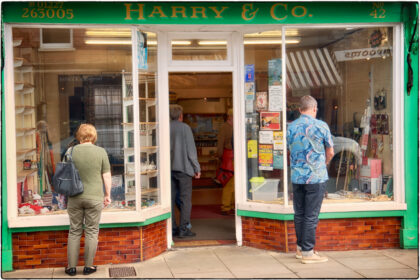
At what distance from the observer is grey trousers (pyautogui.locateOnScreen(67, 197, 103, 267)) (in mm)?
6305

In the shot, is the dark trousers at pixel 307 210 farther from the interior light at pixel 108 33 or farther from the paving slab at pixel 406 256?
the interior light at pixel 108 33

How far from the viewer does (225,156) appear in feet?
31.5

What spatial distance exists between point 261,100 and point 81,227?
287cm

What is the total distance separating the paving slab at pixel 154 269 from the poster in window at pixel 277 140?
2049 millimetres

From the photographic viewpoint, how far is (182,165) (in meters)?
8.07

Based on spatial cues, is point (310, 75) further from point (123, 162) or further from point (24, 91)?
point (24, 91)

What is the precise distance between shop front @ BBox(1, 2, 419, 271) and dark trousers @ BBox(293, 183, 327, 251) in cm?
49

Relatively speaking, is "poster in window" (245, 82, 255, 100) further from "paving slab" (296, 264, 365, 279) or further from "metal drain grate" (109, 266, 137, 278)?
"metal drain grate" (109, 266, 137, 278)

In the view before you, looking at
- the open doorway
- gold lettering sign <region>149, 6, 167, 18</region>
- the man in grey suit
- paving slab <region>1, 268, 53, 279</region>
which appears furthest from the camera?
the open doorway

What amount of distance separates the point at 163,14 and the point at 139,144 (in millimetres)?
1623

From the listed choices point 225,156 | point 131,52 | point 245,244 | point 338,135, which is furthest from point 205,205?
point 131,52

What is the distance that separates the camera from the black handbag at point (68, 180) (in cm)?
615

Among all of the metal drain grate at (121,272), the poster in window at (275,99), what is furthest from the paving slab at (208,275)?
the poster in window at (275,99)

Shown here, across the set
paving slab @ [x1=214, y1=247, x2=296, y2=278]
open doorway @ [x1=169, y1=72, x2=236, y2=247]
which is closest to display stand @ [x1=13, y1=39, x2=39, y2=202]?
paving slab @ [x1=214, y1=247, x2=296, y2=278]
